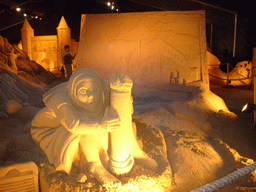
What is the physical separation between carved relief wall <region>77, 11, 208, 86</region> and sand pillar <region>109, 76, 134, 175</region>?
12.1ft

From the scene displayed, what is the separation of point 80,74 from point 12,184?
1.33m

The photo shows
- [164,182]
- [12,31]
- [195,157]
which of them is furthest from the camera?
[12,31]

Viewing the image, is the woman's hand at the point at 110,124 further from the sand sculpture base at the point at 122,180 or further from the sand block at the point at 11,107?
the sand block at the point at 11,107

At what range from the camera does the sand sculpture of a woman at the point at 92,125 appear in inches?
86.6

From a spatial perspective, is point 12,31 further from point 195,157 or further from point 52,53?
point 195,157

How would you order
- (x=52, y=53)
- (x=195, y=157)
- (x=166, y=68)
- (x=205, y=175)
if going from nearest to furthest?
(x=205, y=175), (x=195, y=157), (x=166, y=68), (x=52, y=53)

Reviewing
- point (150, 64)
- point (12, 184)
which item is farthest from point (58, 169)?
point (150, 64)

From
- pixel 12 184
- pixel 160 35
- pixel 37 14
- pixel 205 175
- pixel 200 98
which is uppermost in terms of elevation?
pixel 37 14

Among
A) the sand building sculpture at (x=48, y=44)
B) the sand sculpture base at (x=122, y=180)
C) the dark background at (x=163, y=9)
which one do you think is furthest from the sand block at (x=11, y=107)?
the sand building sculpture at (x=48, y=44)

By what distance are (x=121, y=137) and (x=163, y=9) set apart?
10.4m

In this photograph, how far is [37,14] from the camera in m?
12.5

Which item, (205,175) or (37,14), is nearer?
(205,175)

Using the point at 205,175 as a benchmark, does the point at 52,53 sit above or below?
above

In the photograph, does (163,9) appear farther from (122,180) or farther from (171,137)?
(122,180)
